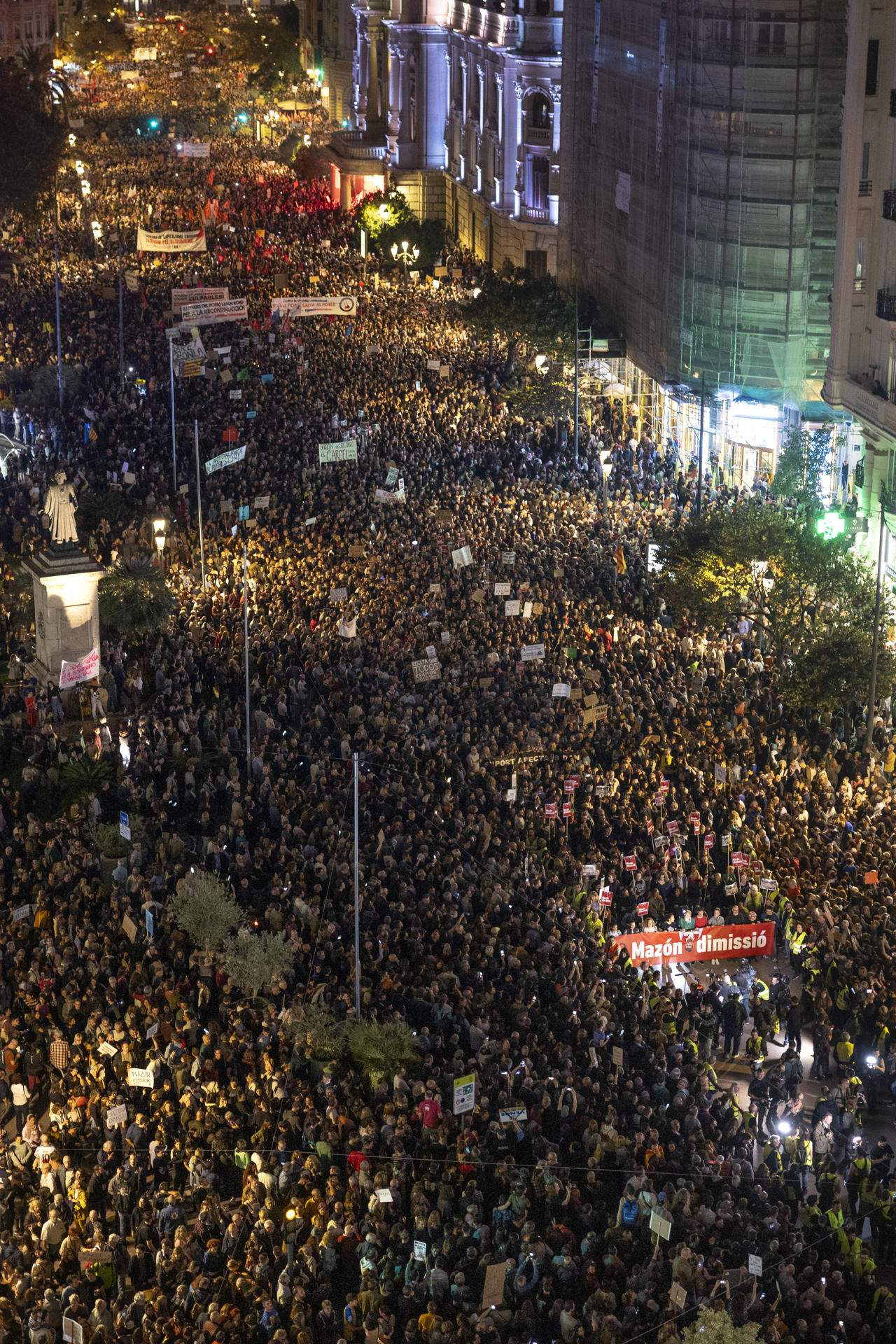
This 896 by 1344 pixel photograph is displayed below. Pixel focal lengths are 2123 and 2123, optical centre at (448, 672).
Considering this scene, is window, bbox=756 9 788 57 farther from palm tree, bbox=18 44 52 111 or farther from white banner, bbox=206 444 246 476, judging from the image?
palm tree, bbox=18 44 52 111

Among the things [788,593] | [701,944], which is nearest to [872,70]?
[788,593]

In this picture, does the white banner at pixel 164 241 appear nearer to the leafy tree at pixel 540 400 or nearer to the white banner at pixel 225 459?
the leafy tree at pixel 540 400

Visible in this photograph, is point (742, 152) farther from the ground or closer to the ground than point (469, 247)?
farther from the ground

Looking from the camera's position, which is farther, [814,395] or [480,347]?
[480,347]

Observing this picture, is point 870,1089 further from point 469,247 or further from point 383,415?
point 469,247

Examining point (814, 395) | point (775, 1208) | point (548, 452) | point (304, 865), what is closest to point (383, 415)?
point (548, 452)

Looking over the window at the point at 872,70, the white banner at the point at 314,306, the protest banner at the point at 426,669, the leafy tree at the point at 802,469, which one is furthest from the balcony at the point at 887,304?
the white banner at the point at 314,306

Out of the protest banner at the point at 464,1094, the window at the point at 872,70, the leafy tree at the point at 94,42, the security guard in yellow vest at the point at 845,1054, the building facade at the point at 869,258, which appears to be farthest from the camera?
the leafy tree at the point at 94,42

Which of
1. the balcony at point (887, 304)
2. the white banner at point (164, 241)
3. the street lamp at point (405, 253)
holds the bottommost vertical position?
the street lamp at point (405, 253)
